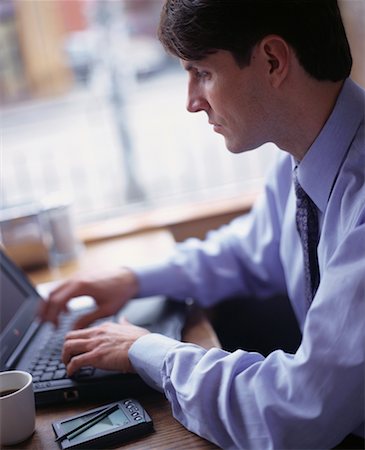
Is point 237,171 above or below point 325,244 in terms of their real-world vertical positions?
below

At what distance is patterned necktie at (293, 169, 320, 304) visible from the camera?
106 centimetres

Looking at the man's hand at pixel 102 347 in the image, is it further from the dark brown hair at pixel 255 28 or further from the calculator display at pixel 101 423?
the dark brown hair at pixel 255 28

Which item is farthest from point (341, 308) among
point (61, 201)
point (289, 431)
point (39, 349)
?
point (61, 201)

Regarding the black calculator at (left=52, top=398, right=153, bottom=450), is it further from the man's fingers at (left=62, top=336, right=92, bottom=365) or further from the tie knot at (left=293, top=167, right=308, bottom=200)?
the tie knot at (left=293, top=167, right=308, bottom=200)

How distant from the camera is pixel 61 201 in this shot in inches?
73.0

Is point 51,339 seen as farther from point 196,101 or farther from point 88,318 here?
point 196,101

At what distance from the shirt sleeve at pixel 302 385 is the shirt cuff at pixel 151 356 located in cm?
5

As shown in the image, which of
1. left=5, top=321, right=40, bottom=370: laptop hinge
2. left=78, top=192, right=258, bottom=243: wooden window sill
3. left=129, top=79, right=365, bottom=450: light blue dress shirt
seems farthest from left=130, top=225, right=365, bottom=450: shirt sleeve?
left=78, top=192, right=258, bottom=243: wooden window sill

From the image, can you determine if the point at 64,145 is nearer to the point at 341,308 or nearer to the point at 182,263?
the point at 182,263

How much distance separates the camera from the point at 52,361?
1111 millimetres

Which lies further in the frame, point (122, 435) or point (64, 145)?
point (64, 145)

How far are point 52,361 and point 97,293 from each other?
246 millimetres

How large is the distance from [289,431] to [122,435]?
24cm

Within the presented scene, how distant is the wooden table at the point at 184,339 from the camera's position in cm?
89
